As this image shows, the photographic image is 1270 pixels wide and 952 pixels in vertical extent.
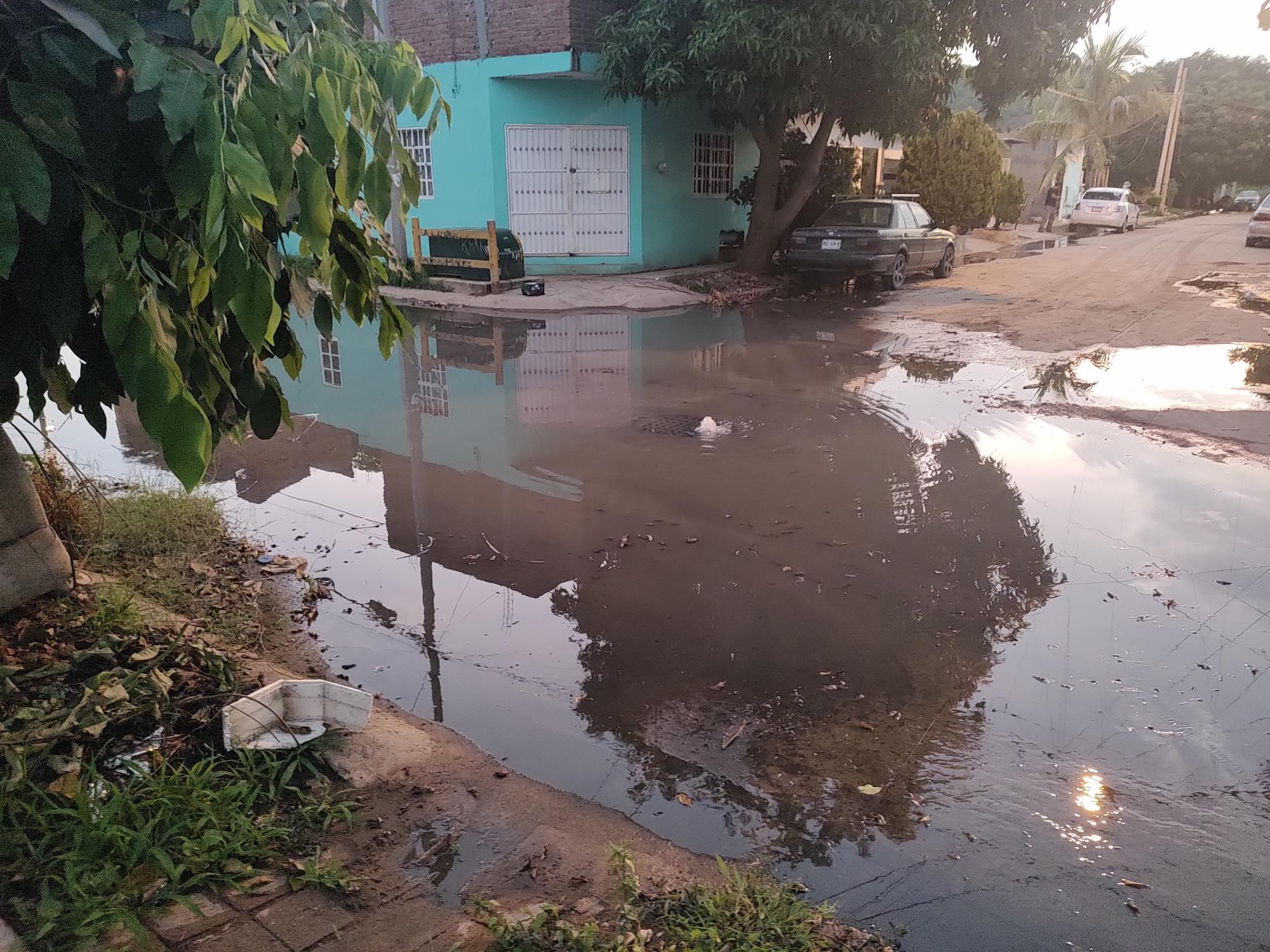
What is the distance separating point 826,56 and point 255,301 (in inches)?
541

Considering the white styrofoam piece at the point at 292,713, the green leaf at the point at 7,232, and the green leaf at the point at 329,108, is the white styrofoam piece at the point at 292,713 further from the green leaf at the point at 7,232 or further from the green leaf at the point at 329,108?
the green leaf at the point at 329,108

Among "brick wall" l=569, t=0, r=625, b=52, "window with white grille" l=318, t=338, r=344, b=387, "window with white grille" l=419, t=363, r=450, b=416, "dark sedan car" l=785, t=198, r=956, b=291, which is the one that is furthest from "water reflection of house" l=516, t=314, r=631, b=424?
"brick wall" l=569, t=0, r=625, b=52

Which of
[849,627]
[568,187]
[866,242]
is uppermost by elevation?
[568,187]

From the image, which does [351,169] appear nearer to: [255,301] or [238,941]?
[255,301]

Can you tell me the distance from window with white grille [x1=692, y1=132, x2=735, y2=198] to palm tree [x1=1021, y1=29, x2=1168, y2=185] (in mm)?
21979

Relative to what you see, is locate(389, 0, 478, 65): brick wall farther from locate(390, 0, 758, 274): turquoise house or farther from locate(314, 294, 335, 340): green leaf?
locate(314, 294, 335, 340): green leaf

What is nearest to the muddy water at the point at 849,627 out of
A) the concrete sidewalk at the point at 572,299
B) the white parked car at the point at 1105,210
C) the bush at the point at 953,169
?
the concrete sidewalk at the point at 572,299

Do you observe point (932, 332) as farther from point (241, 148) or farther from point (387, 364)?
point (241, 148)

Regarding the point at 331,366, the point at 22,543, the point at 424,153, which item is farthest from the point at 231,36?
the point at 424,153

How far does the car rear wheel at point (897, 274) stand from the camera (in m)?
16.5

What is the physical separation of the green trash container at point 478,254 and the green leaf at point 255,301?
46.2 feet

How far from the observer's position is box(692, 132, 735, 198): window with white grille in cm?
1905

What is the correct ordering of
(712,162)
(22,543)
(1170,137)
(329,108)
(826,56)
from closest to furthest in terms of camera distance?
1. (329,108)
2. (22,543)
3. (826,56)
4. (712,162)
5. (1170,137)

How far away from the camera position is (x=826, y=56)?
531 inches
